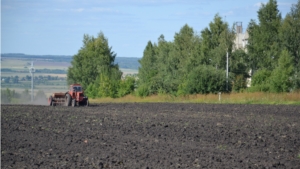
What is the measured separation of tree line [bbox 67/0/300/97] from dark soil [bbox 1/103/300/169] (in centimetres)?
2290

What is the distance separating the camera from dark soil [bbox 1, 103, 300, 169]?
1511cm

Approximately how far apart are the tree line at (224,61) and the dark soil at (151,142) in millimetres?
22897

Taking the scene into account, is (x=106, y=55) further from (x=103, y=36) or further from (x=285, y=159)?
(x=285, y=159)

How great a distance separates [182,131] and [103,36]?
205ft


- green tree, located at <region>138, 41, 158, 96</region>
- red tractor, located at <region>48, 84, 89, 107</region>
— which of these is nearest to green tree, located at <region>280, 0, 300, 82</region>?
green tree, located at <region>138, 41, 158, 96</region>

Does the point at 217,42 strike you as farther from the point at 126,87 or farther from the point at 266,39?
the point at 126,87

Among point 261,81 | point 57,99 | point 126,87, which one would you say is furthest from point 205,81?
point 126,87

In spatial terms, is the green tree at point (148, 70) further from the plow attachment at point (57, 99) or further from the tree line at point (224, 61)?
the plow attachment at point (57, 99)

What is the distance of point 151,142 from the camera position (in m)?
19.4

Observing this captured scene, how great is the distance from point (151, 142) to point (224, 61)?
4043cm

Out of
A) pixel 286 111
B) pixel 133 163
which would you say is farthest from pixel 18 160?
pixel 286 111

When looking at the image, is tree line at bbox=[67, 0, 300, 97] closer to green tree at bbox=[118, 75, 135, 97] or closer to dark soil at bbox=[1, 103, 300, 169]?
green tree at bbox=[118, 75, 135, 97]

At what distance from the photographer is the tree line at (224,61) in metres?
52.9

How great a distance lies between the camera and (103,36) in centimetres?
8419
